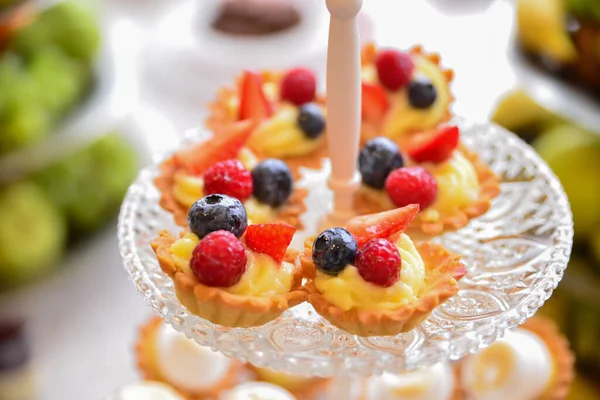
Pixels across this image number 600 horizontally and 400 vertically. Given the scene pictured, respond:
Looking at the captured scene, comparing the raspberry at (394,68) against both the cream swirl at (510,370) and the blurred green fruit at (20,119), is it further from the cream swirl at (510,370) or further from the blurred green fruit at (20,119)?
the blurred green fruit at (20,119)

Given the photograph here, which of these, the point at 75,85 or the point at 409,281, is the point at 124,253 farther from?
the point at 75,85

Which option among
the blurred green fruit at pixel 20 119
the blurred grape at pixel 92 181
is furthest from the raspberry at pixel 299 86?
the blurred grape at pixel 92 181

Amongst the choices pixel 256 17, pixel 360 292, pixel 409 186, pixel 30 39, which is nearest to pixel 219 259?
pixel 360 292

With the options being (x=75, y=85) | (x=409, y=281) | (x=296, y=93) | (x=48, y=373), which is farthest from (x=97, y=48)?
(x=409, y=281)

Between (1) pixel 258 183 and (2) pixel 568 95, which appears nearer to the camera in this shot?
(1) pixel 258 183

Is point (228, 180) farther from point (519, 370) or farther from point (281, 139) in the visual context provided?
point (519, 370)

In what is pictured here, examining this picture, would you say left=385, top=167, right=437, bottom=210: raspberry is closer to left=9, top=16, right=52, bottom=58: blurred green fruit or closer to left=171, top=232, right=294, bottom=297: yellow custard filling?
left=171, top=232, right=294, bottom=297: yellow custard filling
